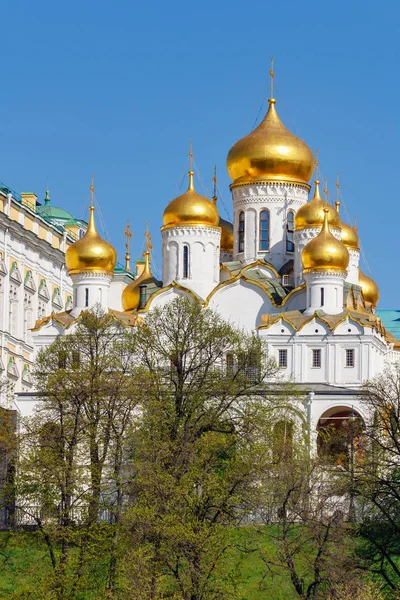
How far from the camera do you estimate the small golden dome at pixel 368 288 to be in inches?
2719

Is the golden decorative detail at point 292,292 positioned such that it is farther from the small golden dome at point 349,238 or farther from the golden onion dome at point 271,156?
the small golden dome at point 349,238

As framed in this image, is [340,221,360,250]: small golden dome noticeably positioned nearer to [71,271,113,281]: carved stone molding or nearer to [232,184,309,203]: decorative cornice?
[232,184,309,203]: decorative cornice

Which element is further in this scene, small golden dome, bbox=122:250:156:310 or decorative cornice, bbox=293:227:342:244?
small golden dome, bbox=122:250:156:310

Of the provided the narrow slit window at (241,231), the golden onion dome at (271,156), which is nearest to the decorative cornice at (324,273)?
the golden onion dome at (271,156)

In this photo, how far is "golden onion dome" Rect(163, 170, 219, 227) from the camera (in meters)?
63.5

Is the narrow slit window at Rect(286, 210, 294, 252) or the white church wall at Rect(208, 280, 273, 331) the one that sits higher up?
the narrow slit window at Rect(286, 210, 294, 252)

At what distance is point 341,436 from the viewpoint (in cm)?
5359

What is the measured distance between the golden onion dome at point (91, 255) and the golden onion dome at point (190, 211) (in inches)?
88.5

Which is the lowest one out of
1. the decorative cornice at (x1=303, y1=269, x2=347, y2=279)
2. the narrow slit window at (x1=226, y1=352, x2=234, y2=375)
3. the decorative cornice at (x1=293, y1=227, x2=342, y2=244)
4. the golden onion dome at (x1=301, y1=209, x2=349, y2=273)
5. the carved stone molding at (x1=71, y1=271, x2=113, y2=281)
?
the narrow slit window at (x1=226, y1=352, x2=234, y2=375)

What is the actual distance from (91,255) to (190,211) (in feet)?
12.1

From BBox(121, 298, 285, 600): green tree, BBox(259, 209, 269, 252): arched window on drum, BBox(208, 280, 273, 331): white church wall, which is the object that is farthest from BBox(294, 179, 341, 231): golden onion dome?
BBox(121, 298, 285, 600): green tree

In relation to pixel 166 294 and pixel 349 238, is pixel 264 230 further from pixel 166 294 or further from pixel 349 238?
pixel 166 294

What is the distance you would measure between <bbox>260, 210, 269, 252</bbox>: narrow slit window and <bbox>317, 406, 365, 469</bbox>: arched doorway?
8.15 m

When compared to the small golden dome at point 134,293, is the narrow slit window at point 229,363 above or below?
below
